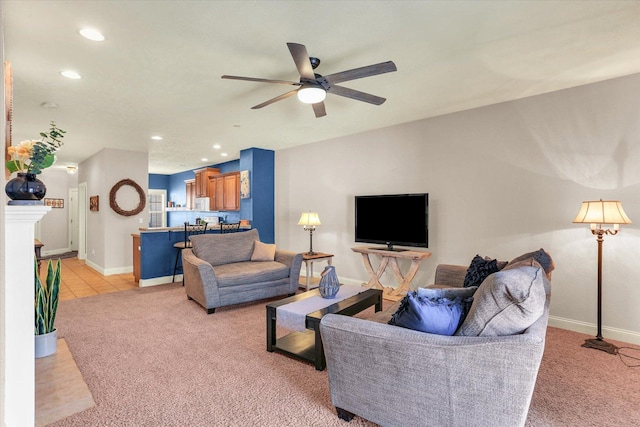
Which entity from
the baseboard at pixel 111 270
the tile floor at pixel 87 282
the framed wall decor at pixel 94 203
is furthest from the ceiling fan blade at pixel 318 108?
the framed wall decor at pixel 94 203

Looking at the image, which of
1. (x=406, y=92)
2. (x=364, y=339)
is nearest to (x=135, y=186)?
(x=406, y=92)

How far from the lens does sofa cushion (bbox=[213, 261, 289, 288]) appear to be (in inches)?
157

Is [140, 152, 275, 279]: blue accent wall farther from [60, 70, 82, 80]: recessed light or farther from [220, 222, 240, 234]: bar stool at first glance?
[60, 70, 82, 80]: recessed light

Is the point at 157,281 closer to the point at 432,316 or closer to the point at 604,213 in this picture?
the point at 432,316

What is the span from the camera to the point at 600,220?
287cm

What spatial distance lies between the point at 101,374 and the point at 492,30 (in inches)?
152

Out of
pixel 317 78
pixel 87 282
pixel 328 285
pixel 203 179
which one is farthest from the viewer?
pixel 203 179

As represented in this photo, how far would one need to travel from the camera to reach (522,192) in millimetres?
3727

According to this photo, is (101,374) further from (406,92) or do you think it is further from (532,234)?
(532,234)

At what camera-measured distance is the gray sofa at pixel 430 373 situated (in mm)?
1444

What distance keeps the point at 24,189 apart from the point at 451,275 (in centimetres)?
350

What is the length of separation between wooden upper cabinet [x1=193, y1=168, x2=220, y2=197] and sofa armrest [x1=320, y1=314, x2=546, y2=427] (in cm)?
735

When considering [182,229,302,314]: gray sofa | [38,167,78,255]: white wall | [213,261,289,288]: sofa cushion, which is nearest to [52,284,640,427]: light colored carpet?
[182,229,302,314]: gray sofa

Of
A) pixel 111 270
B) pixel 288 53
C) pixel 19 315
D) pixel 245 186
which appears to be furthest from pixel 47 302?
pixel 111 270
